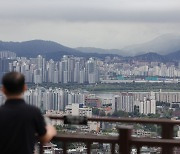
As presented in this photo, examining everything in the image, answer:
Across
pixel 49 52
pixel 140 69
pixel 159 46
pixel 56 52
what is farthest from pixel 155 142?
pixel 159 46

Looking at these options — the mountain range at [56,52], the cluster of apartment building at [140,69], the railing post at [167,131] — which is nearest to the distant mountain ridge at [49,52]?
the mountain range at [56,52]

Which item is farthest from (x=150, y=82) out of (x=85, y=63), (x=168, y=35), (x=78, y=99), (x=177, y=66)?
(x=168, y=35)

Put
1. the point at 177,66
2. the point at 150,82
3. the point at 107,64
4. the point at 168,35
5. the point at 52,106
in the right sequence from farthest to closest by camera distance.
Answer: the point at 168,35, the point at 177,66, the point at 107,64, the point at 150,82, the point at 52,106

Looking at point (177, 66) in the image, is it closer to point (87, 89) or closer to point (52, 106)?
point (87, 89)

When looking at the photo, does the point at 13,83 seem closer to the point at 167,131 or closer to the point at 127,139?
the point at 127,139

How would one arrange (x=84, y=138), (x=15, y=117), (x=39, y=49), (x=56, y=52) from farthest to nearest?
(x=39, y=49) → (x=56, y=52) → (x=84, y=138) → (x=15, y=117)

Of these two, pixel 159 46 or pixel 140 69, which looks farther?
pixel 159 46
